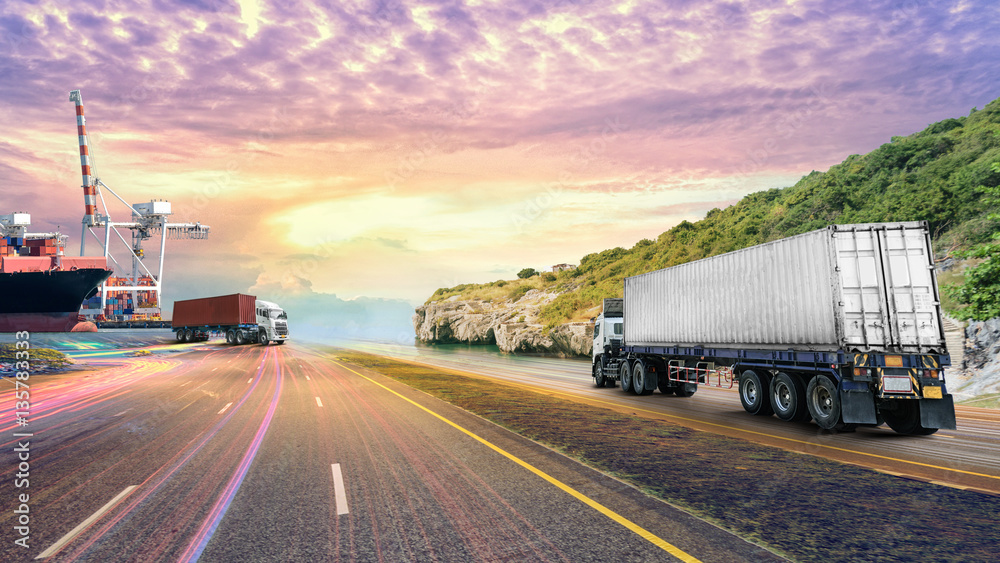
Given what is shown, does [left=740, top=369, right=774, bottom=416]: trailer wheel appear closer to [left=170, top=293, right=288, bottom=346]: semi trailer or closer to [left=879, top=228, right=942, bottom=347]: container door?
[left=879, top=228, right=942, bottom=347]: container door

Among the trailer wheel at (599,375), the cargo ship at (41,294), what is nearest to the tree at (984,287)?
the trailer wheel at (599,375)

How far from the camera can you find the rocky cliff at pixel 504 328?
55.3 meters

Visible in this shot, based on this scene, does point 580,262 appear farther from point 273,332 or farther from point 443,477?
point 443,477

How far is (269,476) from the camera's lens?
8.09m

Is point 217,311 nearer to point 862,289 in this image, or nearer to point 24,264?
point 24,264

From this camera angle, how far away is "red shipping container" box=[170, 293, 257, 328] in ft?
183

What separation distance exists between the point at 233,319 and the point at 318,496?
182ft

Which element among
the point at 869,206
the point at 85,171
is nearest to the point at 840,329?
the point at 869,206

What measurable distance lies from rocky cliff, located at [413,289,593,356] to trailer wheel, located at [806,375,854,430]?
38079 mm

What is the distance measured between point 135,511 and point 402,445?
15.2 ft

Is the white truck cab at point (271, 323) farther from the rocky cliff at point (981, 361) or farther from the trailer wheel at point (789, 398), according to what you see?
the rocky cliff at point (981, 361)

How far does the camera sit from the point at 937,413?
1144cm

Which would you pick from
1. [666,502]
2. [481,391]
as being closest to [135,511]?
[666,502]

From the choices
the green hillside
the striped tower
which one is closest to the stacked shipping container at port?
the striped tower
